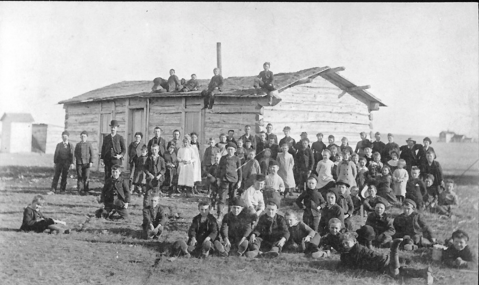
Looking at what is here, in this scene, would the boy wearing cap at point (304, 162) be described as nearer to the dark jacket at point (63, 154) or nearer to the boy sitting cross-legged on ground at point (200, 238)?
the boy sitting cross-legged on ground at point (200, 238)

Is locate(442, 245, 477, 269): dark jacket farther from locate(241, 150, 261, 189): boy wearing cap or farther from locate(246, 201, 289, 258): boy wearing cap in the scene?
locate(241, 150, 261, 189): boy wearing cap

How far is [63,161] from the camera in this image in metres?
9.48

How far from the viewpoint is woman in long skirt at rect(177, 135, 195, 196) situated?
29.5ft

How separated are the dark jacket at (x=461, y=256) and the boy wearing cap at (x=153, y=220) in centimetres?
436

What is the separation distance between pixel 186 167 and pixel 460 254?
18.5ft

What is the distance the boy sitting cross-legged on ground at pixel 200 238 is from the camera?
6109mm

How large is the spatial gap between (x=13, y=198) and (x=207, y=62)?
4.94 meters

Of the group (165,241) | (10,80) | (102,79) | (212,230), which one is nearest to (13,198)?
(10,80)

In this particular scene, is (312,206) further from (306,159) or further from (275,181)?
(306,159)

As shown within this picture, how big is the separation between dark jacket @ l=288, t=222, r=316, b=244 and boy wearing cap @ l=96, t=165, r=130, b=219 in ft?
10.2

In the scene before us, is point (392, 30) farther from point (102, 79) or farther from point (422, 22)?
point (102, 79)

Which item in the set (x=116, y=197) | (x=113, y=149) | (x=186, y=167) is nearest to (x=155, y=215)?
(x=116, y=197)

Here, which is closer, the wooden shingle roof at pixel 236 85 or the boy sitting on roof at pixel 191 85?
the boy sitting on roof at pixel 191 85

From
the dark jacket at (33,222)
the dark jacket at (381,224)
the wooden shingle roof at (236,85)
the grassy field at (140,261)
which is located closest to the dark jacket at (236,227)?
the grassy field at (140,261)
